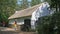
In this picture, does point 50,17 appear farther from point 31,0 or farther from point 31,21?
point 31,0

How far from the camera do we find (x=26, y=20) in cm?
3600

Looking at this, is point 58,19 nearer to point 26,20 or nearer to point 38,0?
point 26,20

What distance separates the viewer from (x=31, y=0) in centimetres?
8262

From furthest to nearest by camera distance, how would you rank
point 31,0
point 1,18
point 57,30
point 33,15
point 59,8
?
1. point 31,0
2. point 1,18
3. point 33,15
4. point 59,8
5. point 57,30

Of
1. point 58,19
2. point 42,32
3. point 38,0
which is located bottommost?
point 42,32

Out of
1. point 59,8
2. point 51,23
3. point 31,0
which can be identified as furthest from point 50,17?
point 31,0

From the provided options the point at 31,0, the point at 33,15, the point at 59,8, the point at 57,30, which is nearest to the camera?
the point at 57,30

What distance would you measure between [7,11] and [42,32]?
44840mm

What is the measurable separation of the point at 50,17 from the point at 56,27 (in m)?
1.12

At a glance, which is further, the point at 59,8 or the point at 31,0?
the point at 31,0

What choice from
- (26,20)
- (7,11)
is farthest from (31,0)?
(26,20)

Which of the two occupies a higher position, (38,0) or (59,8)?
(38,0)

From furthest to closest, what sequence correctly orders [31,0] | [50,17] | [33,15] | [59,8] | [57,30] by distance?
[31,0] < [33,15] < [59,8] < [50,17] < [57,30]

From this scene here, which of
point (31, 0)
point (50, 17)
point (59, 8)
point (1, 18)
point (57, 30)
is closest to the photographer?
point (57, 30)
